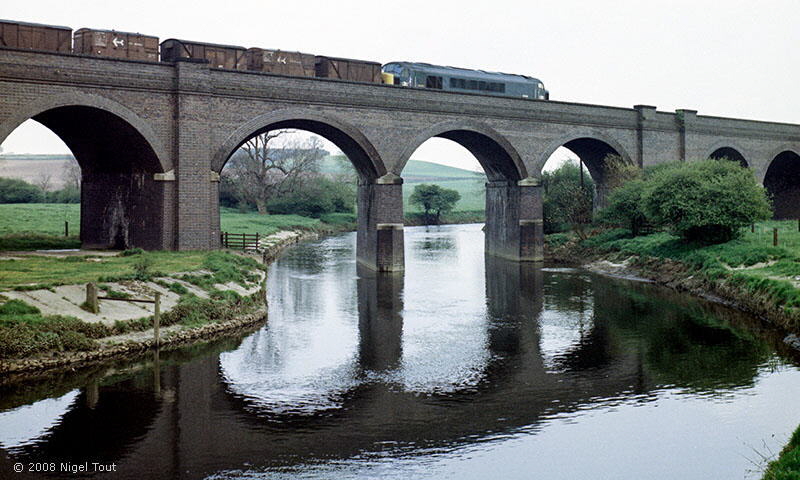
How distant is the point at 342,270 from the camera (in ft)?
135

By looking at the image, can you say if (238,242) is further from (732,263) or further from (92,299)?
(732,263)

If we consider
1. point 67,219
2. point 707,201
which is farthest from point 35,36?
point 67,219

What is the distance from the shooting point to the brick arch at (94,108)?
1139 inches

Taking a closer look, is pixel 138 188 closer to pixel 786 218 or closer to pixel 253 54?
pixel 253 54

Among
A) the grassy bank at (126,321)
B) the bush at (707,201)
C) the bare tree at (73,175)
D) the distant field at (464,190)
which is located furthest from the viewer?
the distant field at (464,190)

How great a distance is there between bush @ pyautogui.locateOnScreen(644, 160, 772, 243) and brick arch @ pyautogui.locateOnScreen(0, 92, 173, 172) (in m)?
23.9

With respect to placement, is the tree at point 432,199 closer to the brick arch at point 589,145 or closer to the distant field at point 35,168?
the brick arch at point 589,145

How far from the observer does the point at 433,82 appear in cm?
Result: 4219

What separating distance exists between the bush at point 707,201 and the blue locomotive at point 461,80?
35.8 ft

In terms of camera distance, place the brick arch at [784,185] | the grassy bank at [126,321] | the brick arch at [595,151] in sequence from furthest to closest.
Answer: the brick arch at [784,185]
the brick arch at [595,151]
the grassy bank at [126,321]

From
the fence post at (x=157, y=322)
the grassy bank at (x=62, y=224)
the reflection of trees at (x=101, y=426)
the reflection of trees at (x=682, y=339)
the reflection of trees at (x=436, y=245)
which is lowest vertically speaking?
the reflection of trees at (x=101, y=426)

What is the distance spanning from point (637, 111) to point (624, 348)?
31082mm

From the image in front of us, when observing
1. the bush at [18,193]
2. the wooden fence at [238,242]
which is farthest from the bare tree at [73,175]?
the wooden fence at [238,242]

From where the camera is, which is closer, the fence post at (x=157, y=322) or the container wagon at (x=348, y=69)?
the fence post at (x=157, y=322)
